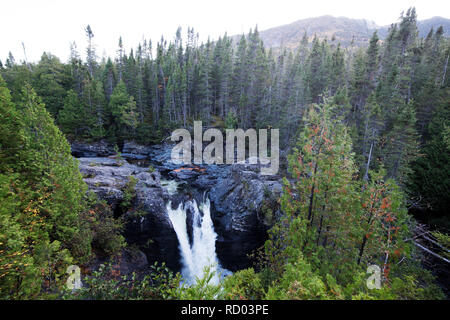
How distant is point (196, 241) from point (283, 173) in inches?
548

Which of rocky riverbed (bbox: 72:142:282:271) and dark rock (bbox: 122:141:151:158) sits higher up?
dark rock (bbox: 122:141:151:158)

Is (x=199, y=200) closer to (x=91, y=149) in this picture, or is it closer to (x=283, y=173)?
(x=283, y=173)

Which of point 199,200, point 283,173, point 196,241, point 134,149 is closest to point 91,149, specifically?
point 134,149

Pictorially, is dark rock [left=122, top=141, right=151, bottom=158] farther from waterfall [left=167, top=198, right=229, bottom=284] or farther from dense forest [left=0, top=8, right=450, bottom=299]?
waterfall [left=167, top=198, right=229, bottom=284]

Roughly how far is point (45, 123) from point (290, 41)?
227021 millimetres

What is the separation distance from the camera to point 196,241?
19562mm

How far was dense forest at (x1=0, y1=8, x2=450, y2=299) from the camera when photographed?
6773mm

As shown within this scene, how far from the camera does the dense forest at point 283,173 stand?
677 cm

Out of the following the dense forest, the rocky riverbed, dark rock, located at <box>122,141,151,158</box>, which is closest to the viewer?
the dense forest

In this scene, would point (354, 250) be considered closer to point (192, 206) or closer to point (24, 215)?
point (24, 215)

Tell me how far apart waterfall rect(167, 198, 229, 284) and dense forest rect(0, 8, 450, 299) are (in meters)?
2.90

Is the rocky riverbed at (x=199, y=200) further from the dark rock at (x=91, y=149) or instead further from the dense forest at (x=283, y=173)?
the dark rock at (x=91, y=149)

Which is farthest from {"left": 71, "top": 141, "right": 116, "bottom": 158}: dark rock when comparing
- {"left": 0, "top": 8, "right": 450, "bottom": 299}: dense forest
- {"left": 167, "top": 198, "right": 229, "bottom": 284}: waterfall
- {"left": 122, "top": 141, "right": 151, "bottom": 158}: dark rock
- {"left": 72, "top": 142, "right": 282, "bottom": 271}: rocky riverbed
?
{"left": 167, "top": 198, "right": 229, "bottom": 284}: waterfall
